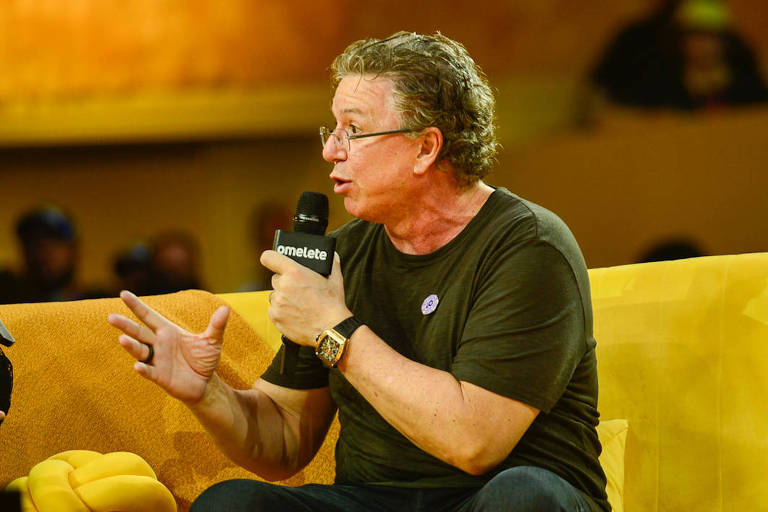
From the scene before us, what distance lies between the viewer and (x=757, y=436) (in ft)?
5.58

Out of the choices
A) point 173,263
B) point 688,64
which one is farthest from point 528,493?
point 173,263

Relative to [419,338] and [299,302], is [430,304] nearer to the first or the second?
[419,338]

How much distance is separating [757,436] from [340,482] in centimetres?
75

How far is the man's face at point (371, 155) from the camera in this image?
1.50m

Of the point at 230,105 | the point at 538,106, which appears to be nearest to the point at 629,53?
the point at 538,106

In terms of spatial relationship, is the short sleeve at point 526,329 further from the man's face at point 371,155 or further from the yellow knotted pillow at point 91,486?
the yellow knotted pillow at point 91,486

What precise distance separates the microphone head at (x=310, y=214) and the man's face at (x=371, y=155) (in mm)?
113

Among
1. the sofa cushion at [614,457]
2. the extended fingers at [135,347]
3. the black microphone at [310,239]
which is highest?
the black microphone at [310,239]

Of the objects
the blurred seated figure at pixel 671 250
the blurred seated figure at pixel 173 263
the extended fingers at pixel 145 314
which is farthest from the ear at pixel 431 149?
the blurred seated figure at pixel 173 263

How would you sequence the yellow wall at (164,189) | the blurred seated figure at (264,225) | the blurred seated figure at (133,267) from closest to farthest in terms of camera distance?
the blurred seated figure at (133,267), the blurred seated figure at (264,225), the yellow wall at (164,189)

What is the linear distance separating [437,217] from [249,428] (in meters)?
0.45

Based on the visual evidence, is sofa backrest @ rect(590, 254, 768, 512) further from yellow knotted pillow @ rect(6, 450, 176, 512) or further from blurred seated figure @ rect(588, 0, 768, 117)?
blurred seated figure @ rect(588, 0, 768, 117)

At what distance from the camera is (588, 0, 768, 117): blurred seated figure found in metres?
3.21

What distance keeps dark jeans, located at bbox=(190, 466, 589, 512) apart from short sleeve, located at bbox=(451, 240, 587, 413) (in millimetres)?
126
